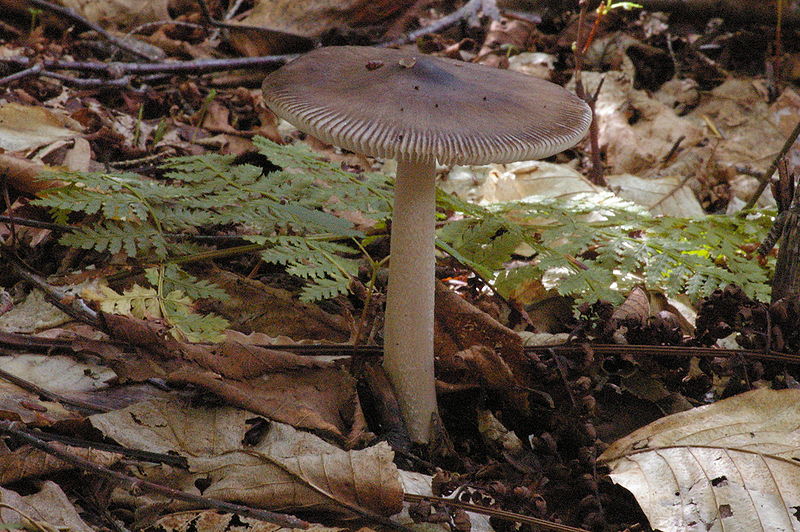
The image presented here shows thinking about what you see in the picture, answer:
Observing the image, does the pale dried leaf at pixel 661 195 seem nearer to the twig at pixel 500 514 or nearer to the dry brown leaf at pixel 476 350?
the dry brown leaf at pixel 476 350

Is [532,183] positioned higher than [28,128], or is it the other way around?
[28,128]

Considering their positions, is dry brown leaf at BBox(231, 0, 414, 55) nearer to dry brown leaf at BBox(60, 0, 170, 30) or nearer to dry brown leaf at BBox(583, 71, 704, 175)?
dry brown leaf at BBox(60, 0, 170, 30)

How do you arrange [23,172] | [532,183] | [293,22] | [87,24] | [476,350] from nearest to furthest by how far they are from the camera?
[476,350], [23,172], [532,183], [87,24], [293,22]

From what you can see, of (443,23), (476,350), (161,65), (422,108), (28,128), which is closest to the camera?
(422,108)

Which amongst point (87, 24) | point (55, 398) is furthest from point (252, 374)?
point (87, 24)

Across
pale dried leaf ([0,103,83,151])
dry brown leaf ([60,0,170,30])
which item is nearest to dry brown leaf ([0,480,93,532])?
pale dried leaf ([0,103,83,151])

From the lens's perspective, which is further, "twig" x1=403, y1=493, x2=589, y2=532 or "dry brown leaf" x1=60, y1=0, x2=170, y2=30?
"dry brown leaf" x1=60, y1=0, x2=170, y2=30

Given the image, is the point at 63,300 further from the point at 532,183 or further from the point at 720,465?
the point at 532,183

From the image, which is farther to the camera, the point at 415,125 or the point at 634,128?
the point at 634,128

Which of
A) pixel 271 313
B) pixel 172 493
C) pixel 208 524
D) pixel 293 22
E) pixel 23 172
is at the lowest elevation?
pixel 271 313
